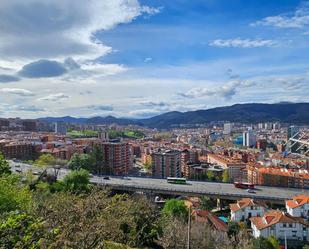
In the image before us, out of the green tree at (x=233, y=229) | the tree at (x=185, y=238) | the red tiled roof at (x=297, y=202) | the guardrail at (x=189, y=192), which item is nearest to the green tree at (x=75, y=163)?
the guardrail at (x=189, y=192)

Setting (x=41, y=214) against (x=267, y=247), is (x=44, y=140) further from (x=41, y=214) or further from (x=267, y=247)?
(x=41, y=214)

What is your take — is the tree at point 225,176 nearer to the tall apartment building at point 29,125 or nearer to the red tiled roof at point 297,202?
the red tiled roof at point 297,202

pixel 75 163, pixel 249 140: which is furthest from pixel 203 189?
pixel 249 140

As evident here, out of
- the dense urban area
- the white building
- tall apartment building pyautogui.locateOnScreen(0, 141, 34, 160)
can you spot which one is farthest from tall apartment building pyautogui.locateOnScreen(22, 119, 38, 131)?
the white building

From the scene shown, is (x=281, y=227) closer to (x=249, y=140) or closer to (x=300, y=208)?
(x=300, y=208)

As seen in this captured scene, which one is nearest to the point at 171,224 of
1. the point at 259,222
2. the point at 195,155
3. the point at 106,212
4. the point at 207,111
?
the point at 106,212

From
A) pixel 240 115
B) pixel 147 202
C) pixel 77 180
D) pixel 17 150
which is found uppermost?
pixel 240 115

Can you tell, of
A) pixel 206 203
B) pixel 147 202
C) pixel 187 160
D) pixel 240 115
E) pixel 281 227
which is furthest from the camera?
pixel 240 115
